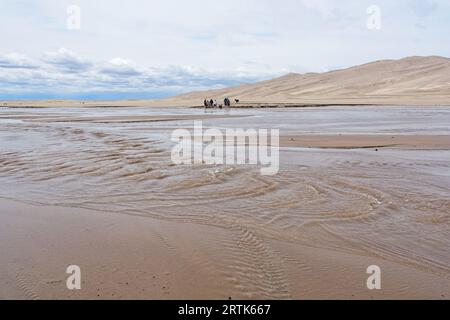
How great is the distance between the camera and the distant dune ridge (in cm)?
6256

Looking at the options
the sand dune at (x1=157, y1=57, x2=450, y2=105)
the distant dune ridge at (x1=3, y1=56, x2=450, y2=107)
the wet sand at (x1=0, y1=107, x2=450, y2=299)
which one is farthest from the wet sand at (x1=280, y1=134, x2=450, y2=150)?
the sand dune at (x1=157, y1=57, x2=450, y2=105)

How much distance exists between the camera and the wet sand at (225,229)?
167 inches

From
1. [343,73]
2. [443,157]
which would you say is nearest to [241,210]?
[443,157]

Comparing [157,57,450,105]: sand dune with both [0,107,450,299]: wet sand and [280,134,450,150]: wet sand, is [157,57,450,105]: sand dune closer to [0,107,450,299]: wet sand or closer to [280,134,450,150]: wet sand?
[280,134,450,150]: wet sand

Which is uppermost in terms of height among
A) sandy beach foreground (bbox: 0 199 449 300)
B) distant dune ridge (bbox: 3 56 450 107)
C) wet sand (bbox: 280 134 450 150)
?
distant dune ridge (bbox: 3 56 450 107)

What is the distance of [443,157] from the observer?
38.4ft

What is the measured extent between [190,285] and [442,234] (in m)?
3.46

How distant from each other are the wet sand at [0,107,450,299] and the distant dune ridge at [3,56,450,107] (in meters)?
48.8

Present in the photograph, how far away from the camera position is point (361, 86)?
8069 cm

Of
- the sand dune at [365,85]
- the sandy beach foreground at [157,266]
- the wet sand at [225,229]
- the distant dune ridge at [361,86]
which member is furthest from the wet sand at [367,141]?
the sand dune at [365,85]

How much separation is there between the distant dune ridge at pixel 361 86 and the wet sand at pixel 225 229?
48832mm

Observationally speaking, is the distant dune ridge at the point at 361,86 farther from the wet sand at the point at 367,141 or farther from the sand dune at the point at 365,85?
the wet sand at the point at 367,141
